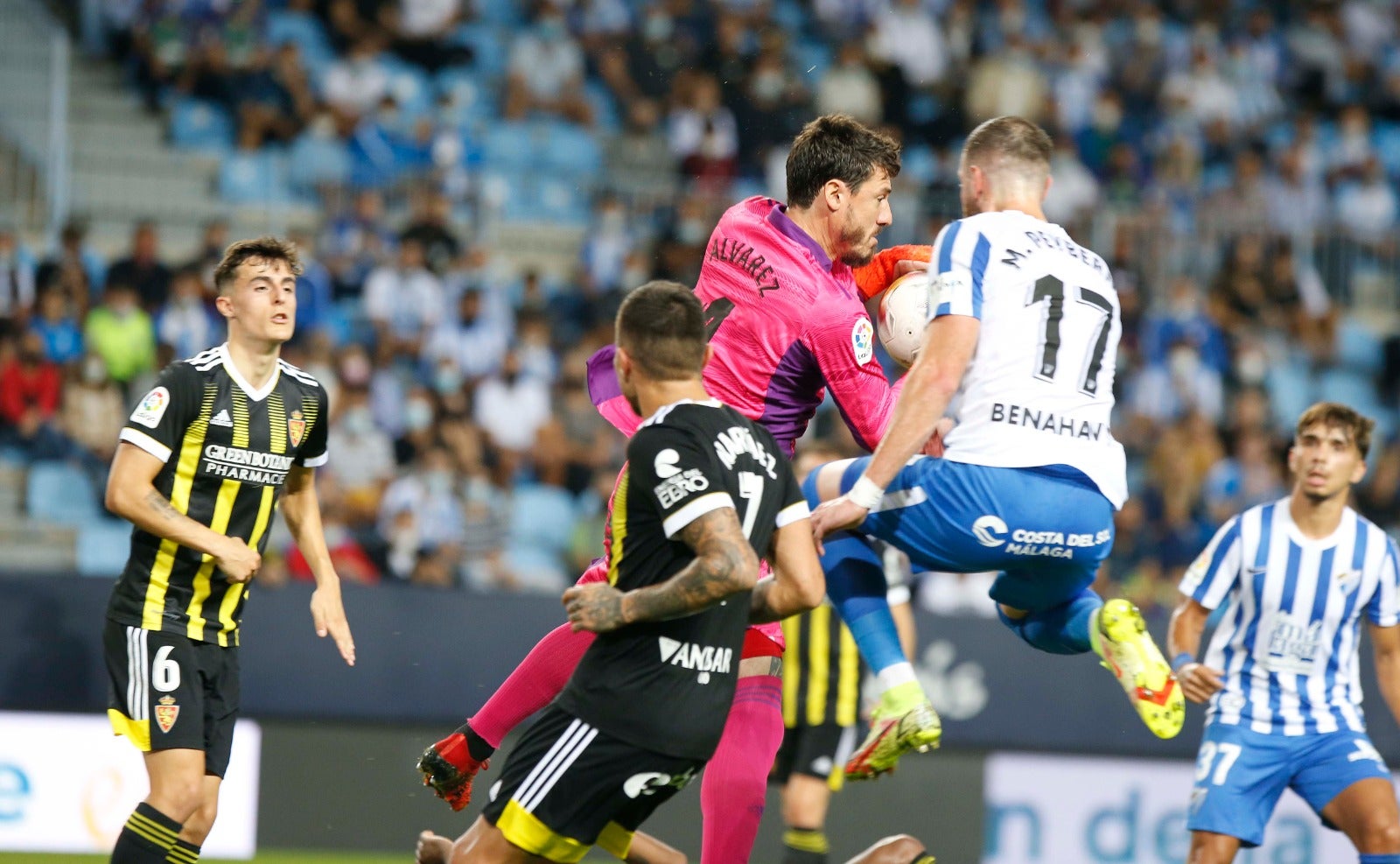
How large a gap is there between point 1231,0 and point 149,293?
12106mm

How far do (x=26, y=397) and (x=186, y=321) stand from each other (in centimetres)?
123

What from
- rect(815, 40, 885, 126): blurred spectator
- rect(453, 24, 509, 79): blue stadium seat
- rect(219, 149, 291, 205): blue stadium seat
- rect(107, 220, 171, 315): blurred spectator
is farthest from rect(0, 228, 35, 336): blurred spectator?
rect(815, 40, 885, 126): blurred spectator

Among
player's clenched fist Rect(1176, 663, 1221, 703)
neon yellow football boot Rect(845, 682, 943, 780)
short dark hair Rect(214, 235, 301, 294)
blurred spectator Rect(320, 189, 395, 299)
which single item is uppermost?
blurred spectator Rect(320, 189, 395, 299)

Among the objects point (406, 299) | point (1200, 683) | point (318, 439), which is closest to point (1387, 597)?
point (1200, 683)

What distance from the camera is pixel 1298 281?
14.8 metres

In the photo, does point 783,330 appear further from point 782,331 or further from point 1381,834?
point 1381,834

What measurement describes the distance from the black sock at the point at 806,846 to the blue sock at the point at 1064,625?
10.2ft

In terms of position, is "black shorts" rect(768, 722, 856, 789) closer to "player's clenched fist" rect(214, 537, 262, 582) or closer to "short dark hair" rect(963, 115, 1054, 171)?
"player's clenched fist" rect(214, 537, 262, 582)

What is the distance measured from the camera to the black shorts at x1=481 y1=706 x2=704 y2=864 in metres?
4.51

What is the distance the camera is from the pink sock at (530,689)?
227 inches

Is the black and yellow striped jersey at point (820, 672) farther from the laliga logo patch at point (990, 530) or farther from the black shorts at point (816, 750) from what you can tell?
the laliga logo patch at point (990, 530)

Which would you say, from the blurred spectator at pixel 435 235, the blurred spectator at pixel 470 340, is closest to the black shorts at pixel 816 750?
the blurred spectator at pixel 470 340

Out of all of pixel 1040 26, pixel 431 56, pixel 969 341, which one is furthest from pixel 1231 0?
pixel 969 341

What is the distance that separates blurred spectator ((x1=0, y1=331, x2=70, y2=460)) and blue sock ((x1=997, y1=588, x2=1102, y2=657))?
7.81m
